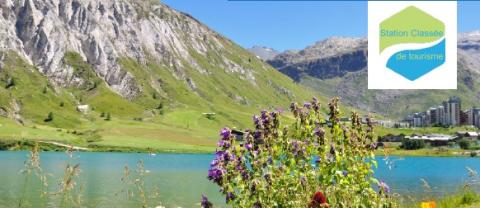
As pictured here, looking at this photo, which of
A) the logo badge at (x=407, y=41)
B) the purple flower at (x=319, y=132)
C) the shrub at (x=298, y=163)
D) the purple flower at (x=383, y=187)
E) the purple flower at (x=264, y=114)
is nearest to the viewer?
the shrub at (x=298, y=163)

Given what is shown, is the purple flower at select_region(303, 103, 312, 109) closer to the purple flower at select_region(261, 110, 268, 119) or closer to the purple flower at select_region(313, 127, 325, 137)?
the purple flower at select_region(313, 127, 325, 137)

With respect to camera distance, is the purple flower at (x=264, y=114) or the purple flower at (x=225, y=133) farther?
the purple flower at (x=264, y=114)

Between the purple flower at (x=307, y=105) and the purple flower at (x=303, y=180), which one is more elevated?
the purple flower at (x=307, y=105)

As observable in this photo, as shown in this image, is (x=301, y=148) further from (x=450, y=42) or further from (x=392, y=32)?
(x=450, y=42)

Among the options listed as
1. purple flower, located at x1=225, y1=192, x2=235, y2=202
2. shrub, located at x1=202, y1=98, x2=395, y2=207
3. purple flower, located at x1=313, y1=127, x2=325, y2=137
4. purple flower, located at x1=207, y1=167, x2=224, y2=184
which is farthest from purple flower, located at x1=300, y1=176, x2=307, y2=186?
purple flower, located at x1=207, y1=167, x2=224, y2=184

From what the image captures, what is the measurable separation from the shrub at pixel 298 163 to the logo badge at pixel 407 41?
13.3 meters

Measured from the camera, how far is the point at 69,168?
11961mm

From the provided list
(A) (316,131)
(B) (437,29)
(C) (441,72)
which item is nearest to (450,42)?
(B) (437,29)

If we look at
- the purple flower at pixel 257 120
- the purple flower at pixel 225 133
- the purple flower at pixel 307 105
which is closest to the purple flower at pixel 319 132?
the purple flower at pixel 307 105

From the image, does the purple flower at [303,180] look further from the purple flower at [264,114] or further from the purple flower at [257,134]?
the purple flower at [264,114]

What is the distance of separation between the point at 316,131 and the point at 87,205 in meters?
49.3

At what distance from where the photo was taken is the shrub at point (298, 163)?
11516 mm

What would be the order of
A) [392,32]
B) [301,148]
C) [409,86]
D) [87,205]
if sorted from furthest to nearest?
[87,205]
[409,86]
[392,32]
[301,148]

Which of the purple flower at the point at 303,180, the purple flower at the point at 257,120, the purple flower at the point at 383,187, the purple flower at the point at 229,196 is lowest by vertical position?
the purple flower at the point at 229,196
